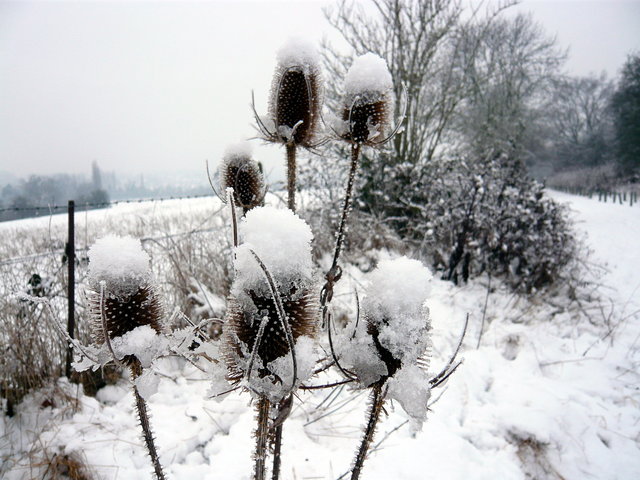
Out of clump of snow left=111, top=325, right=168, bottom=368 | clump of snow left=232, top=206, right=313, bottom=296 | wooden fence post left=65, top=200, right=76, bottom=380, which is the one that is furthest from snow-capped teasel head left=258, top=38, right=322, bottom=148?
wooden fence post left=65, top=200, right=76, bottom=380

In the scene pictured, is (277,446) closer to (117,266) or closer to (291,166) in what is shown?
(117,266)

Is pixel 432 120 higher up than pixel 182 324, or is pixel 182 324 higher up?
pixel 432 120

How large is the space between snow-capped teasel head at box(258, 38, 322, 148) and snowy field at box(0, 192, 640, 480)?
131 centimetres

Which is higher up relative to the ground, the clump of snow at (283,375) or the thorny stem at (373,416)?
the clump of snow at (283,375)

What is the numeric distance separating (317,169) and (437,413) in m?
6.51

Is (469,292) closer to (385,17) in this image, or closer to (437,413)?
(437,413)

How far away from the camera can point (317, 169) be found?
8508 millimetres

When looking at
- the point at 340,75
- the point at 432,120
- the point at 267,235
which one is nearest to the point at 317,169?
the point at 340,75

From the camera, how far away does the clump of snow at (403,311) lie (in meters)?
0.83

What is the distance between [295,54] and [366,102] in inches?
13.9

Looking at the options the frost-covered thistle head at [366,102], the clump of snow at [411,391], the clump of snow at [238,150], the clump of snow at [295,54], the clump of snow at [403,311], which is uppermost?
the clump of snow at [295,54]

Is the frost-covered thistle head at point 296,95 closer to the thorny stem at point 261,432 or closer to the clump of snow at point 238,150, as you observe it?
the clump of snow at point 238,150

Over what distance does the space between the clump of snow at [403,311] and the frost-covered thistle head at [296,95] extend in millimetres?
859

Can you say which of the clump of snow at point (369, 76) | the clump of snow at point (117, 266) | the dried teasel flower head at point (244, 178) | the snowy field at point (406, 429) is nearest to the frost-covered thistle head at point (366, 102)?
the clump of snow at point (369, 76)
